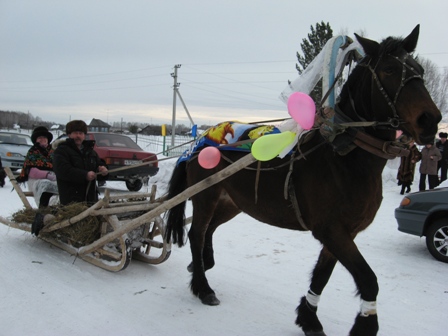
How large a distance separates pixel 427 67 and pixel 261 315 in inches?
1288

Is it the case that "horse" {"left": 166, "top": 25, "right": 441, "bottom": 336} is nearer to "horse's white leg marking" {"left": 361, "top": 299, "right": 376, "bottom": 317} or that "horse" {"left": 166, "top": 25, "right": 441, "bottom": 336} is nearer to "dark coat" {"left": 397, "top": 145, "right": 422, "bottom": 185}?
"horse's white leg marking" {"left": 361, "top": 299, "right": 376, "bottom": 317}

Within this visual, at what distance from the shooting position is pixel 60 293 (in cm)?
372

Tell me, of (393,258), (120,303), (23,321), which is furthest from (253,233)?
(23,321)

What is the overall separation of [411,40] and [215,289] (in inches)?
117

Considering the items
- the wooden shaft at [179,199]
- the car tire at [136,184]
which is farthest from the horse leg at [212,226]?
the car tire at [136,184]

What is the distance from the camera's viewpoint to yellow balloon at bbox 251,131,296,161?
108 inches

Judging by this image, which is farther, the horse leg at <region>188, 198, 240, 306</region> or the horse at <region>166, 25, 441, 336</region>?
the horse leg at <region>188, 198, 240, 306</region>

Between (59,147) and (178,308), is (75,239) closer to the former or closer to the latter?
(59,147)

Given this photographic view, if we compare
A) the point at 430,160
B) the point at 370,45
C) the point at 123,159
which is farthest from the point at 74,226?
the point at 430,160

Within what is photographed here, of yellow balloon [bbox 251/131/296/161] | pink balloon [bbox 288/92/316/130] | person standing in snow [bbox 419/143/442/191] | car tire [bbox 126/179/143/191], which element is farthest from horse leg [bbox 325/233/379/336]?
person standing in snow [bbox 419/143/442/191]

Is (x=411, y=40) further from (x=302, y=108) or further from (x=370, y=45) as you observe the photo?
(x=302, y=108)

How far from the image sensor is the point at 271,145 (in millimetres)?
2742

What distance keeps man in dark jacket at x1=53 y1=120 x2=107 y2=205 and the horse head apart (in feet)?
10.6

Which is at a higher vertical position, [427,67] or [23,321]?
[427,67]
